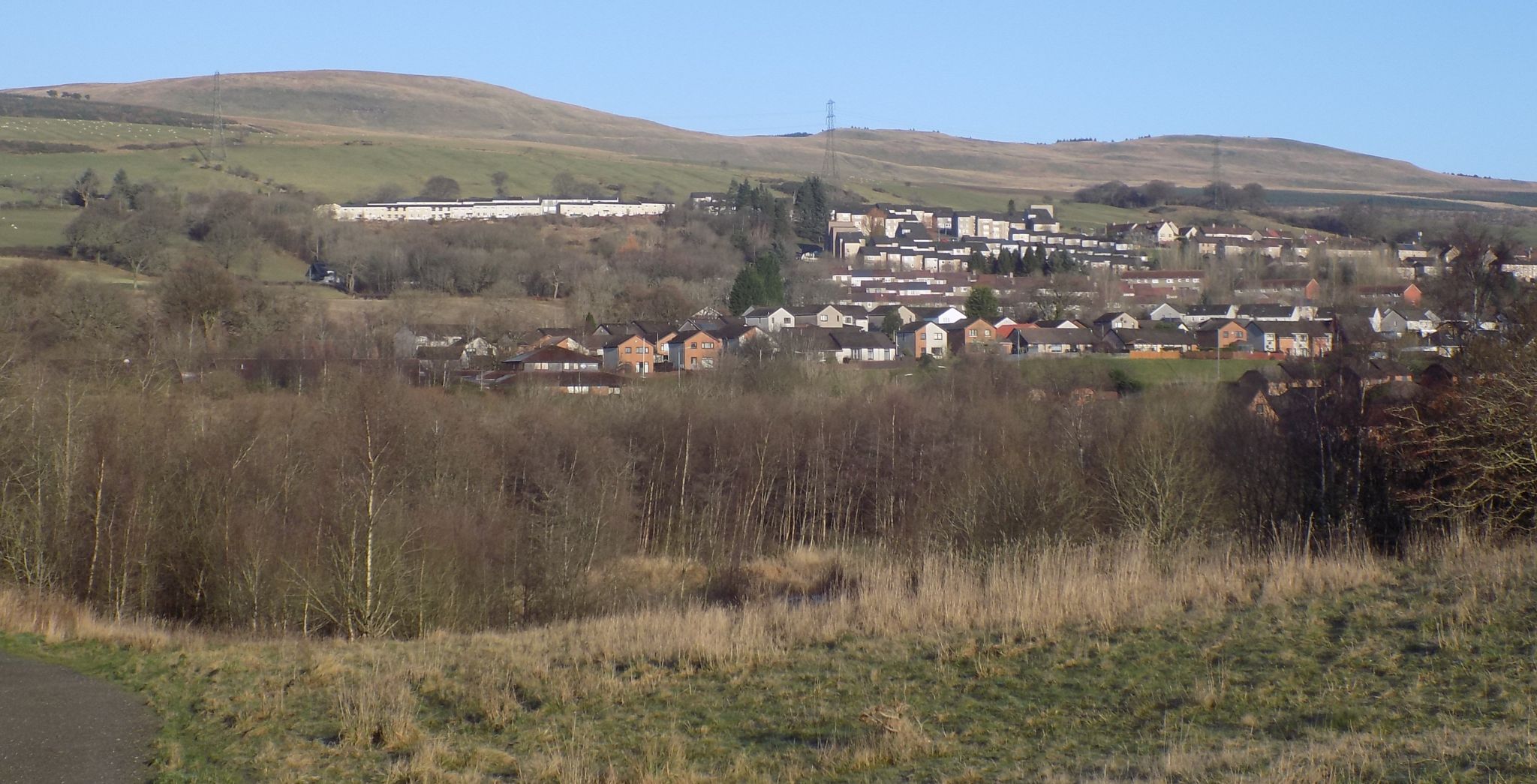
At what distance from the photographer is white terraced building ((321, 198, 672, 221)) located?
71688 mm

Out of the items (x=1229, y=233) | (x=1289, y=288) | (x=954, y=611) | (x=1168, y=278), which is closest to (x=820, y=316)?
(x=1289, y=288)

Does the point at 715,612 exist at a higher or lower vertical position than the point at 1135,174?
lower

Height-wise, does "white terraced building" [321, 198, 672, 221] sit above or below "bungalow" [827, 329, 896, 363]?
above

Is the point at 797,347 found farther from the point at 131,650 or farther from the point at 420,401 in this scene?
the point at 131,650

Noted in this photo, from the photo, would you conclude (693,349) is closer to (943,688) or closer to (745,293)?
(745,293)

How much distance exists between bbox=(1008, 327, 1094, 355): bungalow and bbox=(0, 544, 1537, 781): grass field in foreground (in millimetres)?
35126

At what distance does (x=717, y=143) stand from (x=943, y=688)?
15010cm

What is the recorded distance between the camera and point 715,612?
956cm

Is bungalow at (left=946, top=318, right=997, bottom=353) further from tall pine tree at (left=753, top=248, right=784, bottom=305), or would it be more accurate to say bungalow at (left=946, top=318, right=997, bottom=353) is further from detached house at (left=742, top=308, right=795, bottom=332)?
tall pine tree at (left=753, top=248, right=784, bottom=305)

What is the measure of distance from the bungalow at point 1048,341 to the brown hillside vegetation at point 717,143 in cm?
8365

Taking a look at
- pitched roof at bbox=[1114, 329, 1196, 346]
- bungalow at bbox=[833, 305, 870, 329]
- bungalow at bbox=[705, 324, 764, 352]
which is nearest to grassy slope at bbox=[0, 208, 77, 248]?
bungalow at bbox=[705, 324, 764, 352]

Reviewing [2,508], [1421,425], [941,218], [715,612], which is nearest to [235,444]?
[2,508]

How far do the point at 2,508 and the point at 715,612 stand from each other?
35.7ft

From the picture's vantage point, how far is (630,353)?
4122 cm
